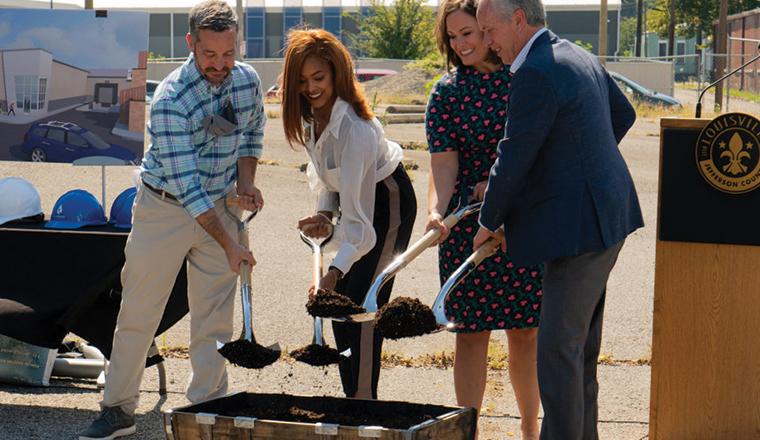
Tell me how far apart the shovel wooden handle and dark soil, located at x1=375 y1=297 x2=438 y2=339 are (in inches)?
13.5

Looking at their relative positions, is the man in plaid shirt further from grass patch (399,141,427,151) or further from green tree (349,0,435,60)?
green tree (349,0,435,60)

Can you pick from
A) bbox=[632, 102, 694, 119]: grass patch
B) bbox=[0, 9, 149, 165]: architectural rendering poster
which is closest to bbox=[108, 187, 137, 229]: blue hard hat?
bbox=[0, 9, 149, 165]: architectural rendering poster

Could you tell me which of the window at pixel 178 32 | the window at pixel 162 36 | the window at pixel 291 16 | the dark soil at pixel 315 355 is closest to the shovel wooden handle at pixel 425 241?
the dark soil at pixel 315 355

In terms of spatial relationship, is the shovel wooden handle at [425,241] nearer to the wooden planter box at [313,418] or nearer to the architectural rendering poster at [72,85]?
the wooden planter box at [313,418]

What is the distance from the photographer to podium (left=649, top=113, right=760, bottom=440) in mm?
4695

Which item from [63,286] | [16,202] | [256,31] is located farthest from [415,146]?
[256,31]

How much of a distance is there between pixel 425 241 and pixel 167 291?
145cm

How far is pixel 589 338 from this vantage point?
447cm

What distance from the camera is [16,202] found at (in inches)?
238

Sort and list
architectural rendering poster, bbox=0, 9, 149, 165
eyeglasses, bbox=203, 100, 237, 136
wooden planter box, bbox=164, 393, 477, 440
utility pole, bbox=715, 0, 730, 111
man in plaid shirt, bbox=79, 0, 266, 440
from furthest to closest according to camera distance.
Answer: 1. utility pole, bbox=715, 0, 730, 111
2. architectural rendering poster, bbox=0, 9, 149, 165
3. eyeglasses, bbox=203, 100, 237, 136
4. man in plaid shirt, bbox=79, 0, 266, 440
5. wooden planter box, bbox=164, 393, 477, 440

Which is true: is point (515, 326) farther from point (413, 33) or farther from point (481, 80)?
point (413, 33)

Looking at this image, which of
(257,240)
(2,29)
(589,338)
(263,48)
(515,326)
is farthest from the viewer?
(263,48)

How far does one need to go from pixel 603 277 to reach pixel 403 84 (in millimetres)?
34141

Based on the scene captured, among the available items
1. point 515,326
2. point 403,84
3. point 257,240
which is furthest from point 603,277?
point 403,84
